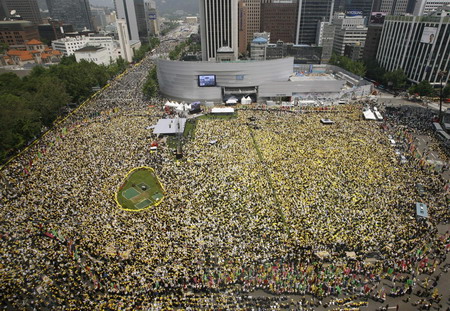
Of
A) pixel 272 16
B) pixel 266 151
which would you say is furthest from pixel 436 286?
pixel 272 16

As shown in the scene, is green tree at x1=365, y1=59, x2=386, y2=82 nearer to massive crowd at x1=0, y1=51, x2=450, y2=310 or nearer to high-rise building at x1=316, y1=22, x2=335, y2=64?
high-rise building at x1=316, y1=22, x2=335, y2=64

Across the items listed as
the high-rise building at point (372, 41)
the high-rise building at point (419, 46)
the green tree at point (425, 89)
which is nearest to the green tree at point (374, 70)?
the high-rise building at point (419, 46)

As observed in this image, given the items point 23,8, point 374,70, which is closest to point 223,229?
point 374,70

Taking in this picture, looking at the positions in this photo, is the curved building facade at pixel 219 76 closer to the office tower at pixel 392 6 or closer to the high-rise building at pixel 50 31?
the high-rise building at pixel 50 31

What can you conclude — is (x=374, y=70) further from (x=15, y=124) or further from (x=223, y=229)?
(x=15, y=124)

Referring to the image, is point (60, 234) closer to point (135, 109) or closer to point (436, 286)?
point (436, 286)

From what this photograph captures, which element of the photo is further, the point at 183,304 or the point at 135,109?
the point at 135,109
